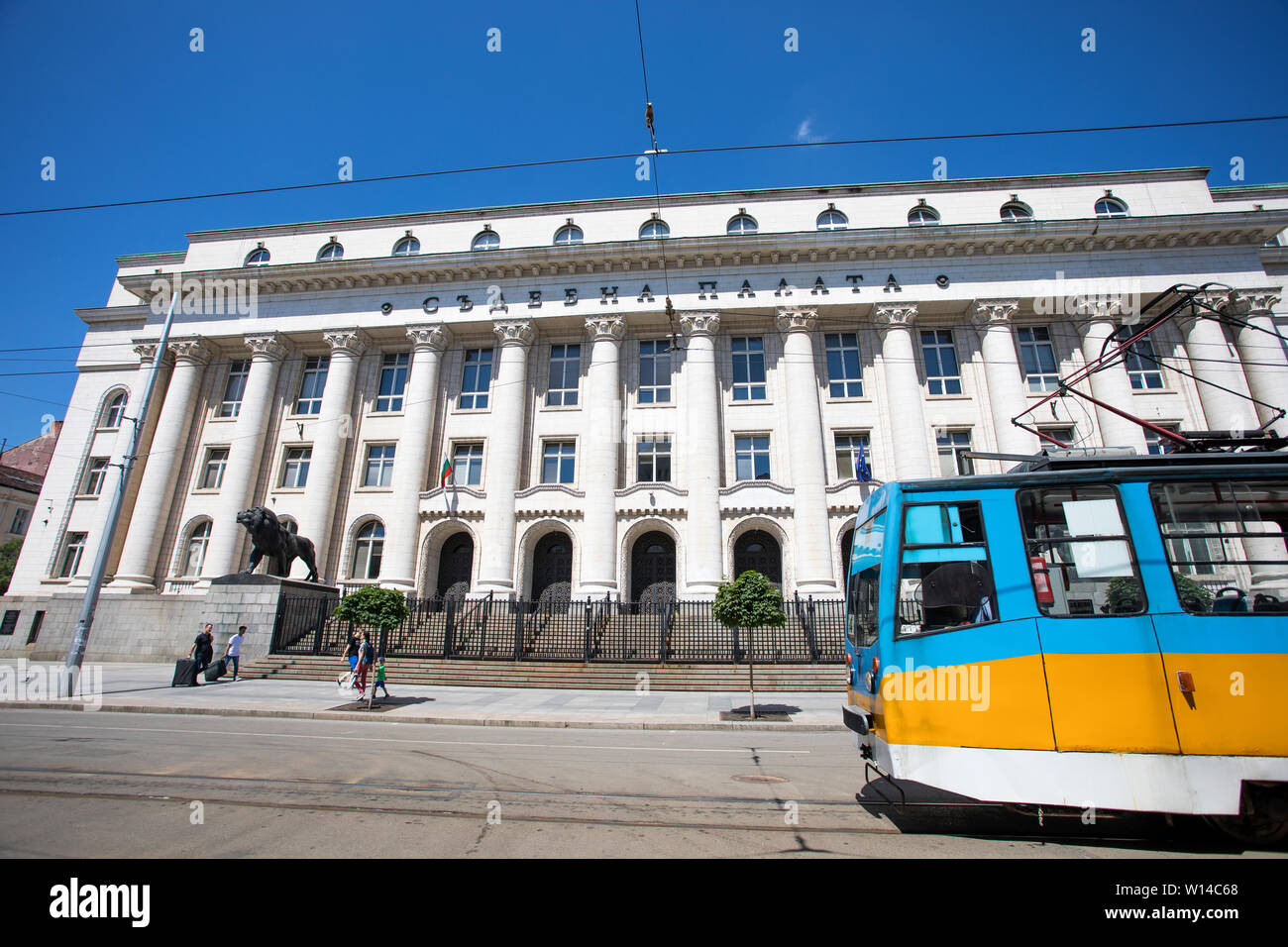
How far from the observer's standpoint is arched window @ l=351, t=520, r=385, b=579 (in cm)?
2766

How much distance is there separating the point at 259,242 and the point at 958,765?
132 ft

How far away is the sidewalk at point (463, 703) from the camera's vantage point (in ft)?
41.0

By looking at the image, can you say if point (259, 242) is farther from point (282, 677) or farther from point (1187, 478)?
point (1187, 478)

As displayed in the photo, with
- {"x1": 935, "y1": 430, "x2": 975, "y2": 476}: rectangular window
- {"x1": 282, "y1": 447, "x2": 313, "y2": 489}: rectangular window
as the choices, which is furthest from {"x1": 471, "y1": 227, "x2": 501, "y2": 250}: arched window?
{"x1": 935, "y1": 430, "x2": 975, "y2": 476}: rectangular window

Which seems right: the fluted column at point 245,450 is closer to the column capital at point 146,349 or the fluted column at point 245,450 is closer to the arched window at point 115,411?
the column capital at point 146,349

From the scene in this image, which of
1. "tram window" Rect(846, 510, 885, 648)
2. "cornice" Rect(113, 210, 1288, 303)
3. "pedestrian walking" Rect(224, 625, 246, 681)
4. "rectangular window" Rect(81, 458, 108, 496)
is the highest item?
"cornice" Rect(113, 210, 1288, 303)

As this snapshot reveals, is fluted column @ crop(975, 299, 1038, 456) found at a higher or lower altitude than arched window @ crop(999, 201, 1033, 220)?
lower

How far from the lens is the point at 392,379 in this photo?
30.5m

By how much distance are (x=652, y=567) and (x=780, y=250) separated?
15.9 meters

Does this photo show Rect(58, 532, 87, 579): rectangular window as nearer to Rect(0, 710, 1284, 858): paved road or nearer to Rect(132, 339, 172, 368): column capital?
Rect(132, 339, 172, 368): column capital

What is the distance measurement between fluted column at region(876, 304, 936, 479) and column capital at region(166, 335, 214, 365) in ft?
112

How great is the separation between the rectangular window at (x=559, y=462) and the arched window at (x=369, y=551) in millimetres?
8304
